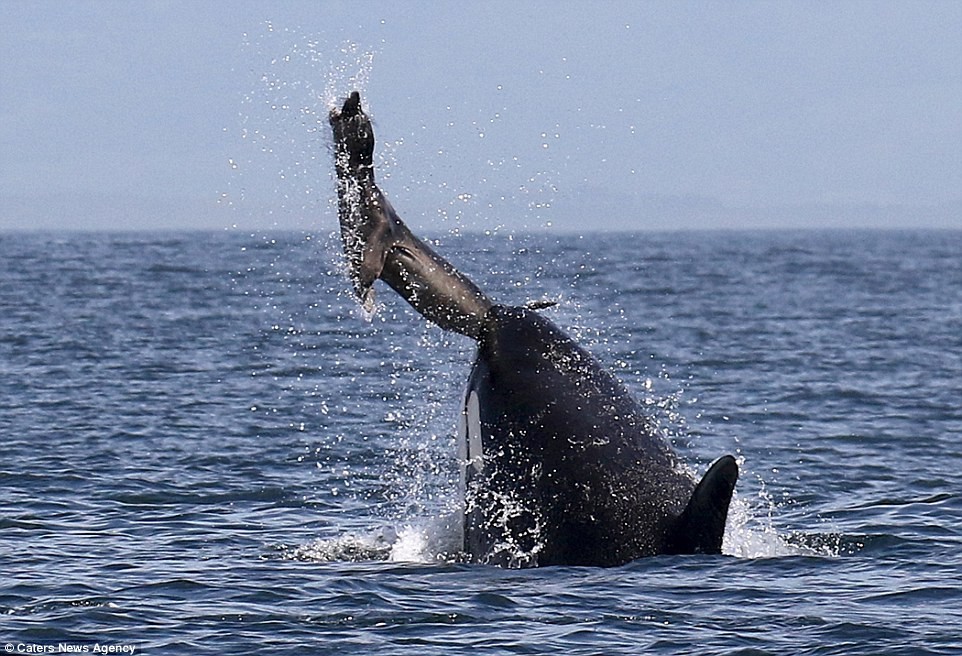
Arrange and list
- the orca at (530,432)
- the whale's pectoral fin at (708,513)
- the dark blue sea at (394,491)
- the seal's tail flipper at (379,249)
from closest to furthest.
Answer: the whale's pectoral fin at (708,513)
the dark blue sea at (394,491)
the orca at (530,432)
the seal's tail flipper at (379,249)

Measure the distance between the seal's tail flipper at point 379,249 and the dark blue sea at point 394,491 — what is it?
37cm

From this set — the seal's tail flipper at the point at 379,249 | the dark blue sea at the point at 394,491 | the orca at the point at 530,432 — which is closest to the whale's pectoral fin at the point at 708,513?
the orca at the point at 530,432

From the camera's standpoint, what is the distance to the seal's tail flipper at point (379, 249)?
43.5 feet

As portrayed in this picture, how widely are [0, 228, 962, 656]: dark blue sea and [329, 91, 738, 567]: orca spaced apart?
26 centimetres

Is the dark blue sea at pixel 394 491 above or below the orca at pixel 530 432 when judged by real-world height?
below

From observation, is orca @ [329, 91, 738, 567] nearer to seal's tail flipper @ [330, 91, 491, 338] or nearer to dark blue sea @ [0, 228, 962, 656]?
seal's tail flipper @ [330, 91, 491, 338]

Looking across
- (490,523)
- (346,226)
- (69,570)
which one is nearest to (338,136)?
(346,226)

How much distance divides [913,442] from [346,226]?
1178 cm

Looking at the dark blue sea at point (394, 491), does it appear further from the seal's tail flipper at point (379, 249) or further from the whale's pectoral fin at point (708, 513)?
the seal's tail flipper at point (379, 249)

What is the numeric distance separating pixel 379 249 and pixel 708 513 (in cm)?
315

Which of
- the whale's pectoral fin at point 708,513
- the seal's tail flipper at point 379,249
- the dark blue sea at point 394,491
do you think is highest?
the seal's tail flipper at point 379,249

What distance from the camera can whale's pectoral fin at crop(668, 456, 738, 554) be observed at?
12094 mm

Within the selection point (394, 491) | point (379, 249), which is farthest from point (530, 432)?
point (394, 491)

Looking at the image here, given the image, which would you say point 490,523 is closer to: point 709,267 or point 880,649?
point 880,649
